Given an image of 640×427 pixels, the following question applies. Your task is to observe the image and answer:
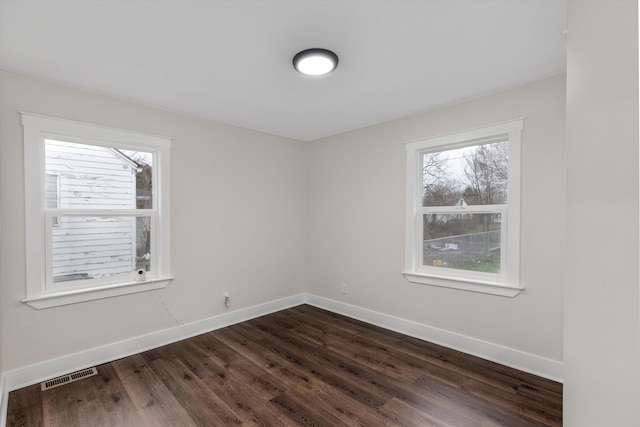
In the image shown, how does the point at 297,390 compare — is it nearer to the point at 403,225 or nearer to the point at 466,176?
the point at 403,225

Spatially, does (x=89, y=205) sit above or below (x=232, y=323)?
above

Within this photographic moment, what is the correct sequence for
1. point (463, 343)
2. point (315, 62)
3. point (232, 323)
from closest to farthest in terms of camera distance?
point (315, 62) < point (463, 343) < point (232, 323)

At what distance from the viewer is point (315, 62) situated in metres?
2.12

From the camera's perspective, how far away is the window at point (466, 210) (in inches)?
105

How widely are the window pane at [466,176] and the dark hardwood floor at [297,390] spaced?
1.49 metres

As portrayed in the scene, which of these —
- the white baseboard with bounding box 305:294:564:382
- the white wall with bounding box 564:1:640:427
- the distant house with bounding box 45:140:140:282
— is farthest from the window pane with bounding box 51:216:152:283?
the white wall with bounding box 564:1:640:427

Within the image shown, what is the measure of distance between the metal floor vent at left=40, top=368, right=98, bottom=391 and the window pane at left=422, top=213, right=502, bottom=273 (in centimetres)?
328

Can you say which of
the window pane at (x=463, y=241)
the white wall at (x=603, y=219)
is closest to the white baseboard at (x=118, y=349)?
the window pane at (x=463, y=241)

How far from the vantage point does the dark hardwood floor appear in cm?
199

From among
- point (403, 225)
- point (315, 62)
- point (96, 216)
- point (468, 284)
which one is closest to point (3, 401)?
point (96, 216)

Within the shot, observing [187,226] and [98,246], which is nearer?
[98,246]

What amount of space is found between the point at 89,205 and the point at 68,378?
144 cm

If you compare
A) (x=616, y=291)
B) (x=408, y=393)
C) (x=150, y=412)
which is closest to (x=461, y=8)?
(x=616, y=291)

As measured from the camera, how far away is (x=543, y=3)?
1582mm
